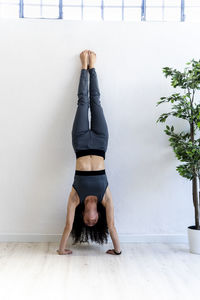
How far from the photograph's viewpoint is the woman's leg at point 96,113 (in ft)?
11.5

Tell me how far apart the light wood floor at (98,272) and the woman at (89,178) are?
0.64ft

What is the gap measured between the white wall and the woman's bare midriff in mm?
291

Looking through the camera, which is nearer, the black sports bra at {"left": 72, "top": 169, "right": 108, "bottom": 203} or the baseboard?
the black sports bra at {"left": 72, "top": 169, "right": 108, "bottom": 203}

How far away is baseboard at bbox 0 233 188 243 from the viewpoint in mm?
3650

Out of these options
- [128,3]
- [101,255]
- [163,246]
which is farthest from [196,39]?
[101,255]

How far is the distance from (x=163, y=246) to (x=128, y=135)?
125cm

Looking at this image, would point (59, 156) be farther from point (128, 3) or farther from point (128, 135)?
point (128, 3)

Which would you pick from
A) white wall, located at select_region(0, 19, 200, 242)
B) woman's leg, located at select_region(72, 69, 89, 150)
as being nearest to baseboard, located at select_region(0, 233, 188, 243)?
white wall, located at select_region(0, 19, 200, 242)

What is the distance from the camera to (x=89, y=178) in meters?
3.35

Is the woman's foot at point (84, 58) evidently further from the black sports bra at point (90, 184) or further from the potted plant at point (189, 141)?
the black sports bra at point (90, 184)

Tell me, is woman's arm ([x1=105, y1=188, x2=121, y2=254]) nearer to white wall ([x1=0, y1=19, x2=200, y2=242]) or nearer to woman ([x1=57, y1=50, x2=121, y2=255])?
woman ([x1=57, y1=50, x2=121, y2=255])

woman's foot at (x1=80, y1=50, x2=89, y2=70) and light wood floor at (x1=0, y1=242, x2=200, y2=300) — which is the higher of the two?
woman's foot at (x1=80, y1=50, x2=89, y2=70)

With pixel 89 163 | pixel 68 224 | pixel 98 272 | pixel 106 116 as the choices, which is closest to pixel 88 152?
pixel 89 163

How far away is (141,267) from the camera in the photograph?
2.89 m
